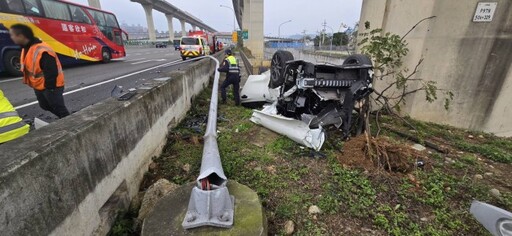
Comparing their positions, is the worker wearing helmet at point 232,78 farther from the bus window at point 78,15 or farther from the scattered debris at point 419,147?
the bus window at point 78,15

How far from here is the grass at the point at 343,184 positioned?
2.22 m

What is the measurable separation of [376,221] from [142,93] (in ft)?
9.48

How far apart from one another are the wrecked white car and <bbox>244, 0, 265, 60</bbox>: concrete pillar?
22.4 m

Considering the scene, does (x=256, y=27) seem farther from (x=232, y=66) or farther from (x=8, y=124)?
(x=8, y=124)

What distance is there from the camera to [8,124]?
2033 millimetres

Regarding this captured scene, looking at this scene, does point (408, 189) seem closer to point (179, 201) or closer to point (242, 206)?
point (242, 206)

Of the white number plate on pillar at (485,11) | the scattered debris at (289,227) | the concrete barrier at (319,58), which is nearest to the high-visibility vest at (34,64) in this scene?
the scattered debris at (289,227)

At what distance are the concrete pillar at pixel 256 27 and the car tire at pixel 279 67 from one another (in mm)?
21474

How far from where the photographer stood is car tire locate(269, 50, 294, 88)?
4.71m

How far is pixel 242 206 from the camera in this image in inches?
76.9

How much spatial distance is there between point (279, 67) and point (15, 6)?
9.66 metres

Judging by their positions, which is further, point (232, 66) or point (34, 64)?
point (232, 66)

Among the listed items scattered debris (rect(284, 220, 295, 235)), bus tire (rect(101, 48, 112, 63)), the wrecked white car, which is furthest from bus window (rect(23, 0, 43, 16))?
scattered debris (rect(284, 220, 295, 235))

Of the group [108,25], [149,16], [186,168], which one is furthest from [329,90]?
[149,16]
